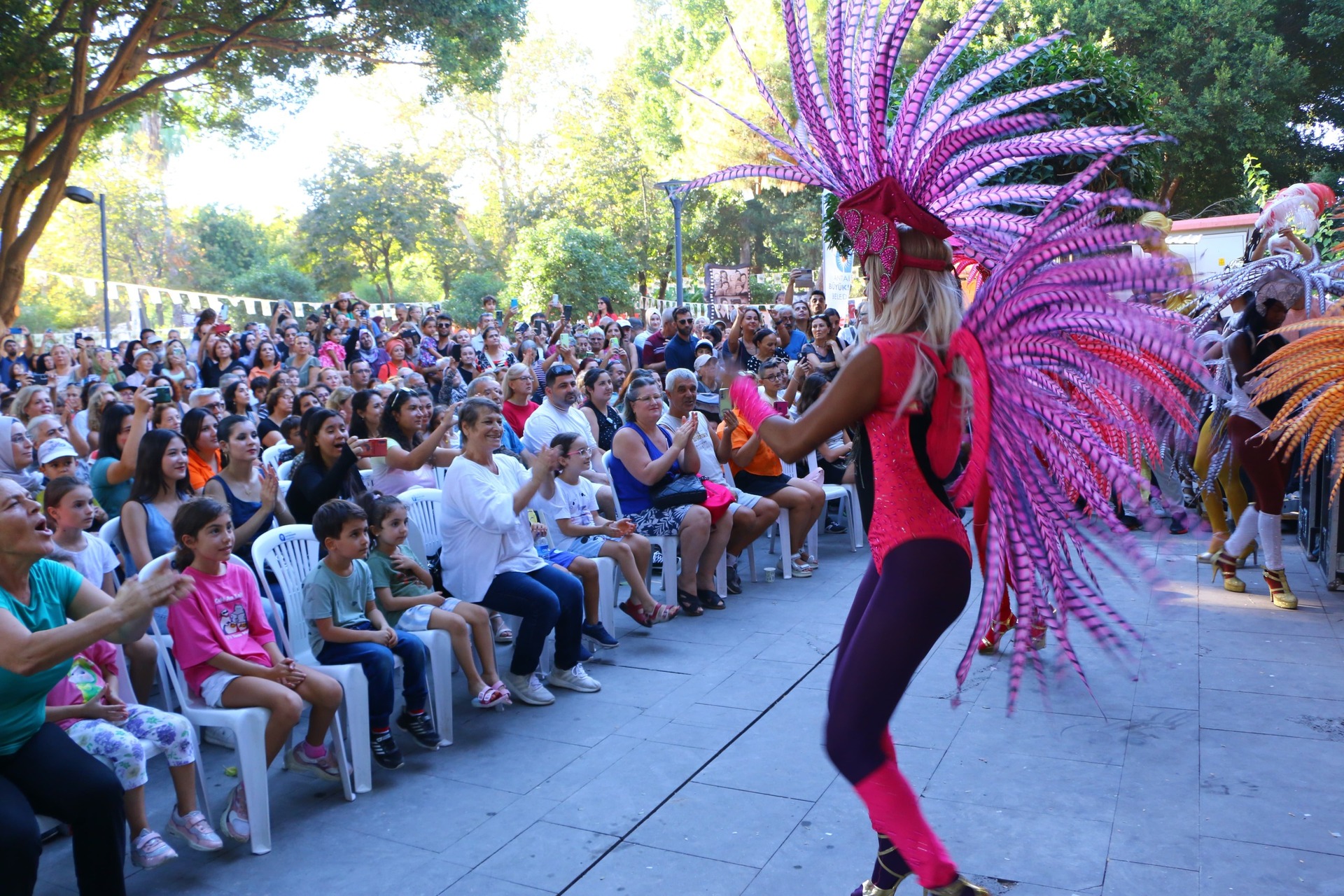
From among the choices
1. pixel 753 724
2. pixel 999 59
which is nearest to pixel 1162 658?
pixel 753 724

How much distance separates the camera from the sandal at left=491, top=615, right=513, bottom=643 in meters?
5.68

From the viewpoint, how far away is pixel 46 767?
2920mm

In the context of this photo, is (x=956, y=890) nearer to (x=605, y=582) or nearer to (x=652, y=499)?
(x=605, y=582)

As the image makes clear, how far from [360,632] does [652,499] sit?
246 centimetres

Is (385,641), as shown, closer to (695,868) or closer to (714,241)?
(695,868)

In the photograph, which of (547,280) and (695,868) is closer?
(695,868)

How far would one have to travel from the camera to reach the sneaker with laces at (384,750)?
405cm

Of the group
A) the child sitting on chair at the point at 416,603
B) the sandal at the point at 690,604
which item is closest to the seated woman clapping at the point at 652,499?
the sandal at the point at 690,604

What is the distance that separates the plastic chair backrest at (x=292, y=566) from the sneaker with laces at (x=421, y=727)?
43 cm

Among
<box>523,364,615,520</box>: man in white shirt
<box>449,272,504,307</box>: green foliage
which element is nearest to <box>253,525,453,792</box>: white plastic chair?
<box>523,364,615,520</box>: man in white shirt

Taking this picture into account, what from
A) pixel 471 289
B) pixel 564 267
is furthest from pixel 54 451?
pixel 471 289

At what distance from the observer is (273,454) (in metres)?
6.23

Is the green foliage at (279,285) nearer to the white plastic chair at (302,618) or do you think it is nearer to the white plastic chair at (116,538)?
the white plastic chair at (116,538)

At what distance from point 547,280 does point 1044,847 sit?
64.8 feet
